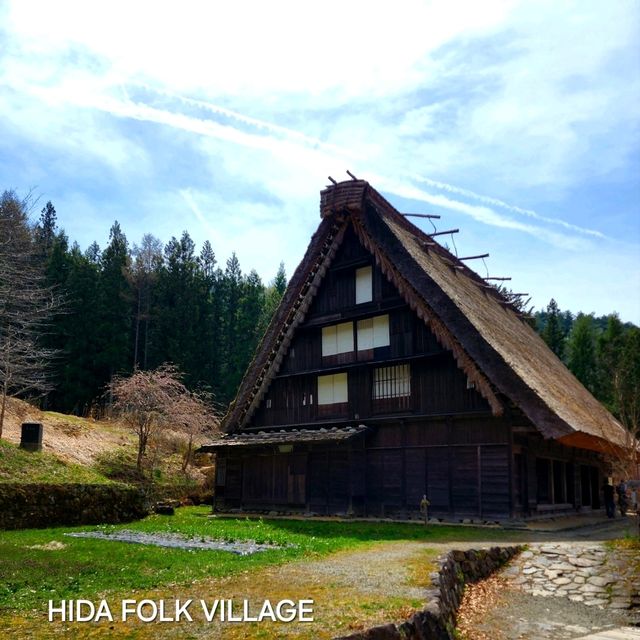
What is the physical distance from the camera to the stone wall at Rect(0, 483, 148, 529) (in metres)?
16.9

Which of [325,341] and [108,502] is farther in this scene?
[325,341]

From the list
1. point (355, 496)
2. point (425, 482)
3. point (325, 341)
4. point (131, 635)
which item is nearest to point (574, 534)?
point (425, 482)

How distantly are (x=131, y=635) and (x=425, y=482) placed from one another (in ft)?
48.1

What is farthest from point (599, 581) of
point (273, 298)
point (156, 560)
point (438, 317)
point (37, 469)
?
point (273, 298)

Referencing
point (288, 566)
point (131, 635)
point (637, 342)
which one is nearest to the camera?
point (131, 635)

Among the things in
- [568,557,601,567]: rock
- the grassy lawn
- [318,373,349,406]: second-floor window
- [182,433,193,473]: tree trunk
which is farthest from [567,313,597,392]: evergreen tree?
[568,557,601,567]: rock

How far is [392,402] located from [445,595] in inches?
488

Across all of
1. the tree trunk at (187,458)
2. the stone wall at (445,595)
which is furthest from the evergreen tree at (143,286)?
the stone wall at (445,595)

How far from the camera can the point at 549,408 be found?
1709 cm

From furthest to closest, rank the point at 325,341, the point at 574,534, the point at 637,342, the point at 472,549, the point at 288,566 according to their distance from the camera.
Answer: the point at 637,342 < the point at 325,341 < the point at 574,534 < the point at 472,549 < the point at 288,566

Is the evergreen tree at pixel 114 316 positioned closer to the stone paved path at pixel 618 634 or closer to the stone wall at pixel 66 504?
the stone wall at pixel 66 504

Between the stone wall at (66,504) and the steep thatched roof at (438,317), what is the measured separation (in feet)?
21.4

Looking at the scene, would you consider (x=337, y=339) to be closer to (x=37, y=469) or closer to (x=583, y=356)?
(x=37, y=469)

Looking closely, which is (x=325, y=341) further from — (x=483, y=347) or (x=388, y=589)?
(x=388, y=589)
